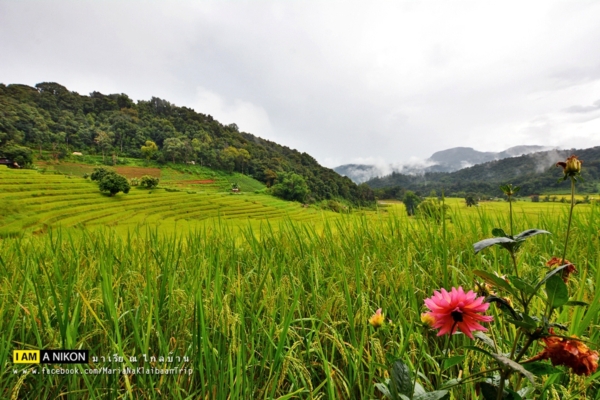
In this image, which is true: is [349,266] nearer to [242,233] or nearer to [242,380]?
[242,380]

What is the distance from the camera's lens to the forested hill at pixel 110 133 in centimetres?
3447

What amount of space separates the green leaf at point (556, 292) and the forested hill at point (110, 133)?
105ft

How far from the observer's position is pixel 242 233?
112 inches

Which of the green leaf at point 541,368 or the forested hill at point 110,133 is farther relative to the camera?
the forested hill at point 110,133

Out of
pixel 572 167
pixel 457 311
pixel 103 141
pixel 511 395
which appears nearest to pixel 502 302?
pixel 457 311

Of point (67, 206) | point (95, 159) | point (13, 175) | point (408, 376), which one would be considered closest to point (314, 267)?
point (408, 376)

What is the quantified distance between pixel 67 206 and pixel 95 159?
85.3ft

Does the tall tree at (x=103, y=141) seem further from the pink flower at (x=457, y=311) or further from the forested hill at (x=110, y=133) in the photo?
the pink flower at (x=457, y=311)

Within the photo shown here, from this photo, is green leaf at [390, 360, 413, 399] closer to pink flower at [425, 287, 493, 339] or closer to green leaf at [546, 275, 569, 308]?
pink flower at [425, 287, 493, 339]

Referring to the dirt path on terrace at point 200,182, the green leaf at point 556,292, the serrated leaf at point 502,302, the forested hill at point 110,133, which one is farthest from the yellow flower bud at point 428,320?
the dirt path on terrace at point 200,182

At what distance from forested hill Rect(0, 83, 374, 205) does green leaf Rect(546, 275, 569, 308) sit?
32.0m

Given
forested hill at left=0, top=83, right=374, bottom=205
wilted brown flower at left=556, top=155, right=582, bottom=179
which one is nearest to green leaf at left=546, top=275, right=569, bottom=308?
wilted brown flower at left=556, top=155, right=582, bottom=179

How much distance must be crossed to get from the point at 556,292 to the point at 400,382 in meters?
0.40

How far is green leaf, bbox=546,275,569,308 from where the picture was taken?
1.80ft
